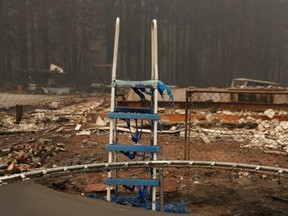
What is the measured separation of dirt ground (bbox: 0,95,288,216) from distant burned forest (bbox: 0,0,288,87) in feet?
85.0

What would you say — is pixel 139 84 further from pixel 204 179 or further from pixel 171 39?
pixel 171 39

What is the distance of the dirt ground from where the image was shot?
550 centimetres

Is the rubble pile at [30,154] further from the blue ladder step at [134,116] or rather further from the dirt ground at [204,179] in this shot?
the blue ladder step at [134,116]

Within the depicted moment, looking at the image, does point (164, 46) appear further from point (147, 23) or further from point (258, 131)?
point (258, 131)

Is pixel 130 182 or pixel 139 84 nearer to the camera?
pixel 130 182

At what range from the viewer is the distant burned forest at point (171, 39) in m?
35.0

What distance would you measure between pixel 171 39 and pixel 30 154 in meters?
31.6

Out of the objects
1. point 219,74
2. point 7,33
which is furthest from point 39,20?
point 219,74

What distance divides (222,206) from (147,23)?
110 ft

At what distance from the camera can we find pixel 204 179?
682 centimetres

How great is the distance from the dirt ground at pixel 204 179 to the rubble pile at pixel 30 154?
0.08m

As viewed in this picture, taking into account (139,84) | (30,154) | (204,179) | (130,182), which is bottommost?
(204,179)

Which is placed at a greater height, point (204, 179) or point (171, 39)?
point (171, 39)

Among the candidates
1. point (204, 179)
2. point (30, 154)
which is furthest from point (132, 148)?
point (30, 154)
